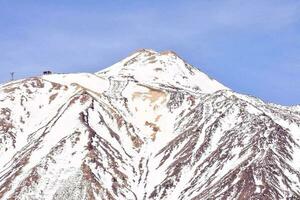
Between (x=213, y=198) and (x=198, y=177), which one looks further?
(x=198, y=177)

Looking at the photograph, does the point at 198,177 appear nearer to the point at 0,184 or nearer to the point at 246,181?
the point at 246,181

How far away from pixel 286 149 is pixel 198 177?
21.0m

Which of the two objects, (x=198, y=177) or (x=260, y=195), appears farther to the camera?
(x=198, y=177)

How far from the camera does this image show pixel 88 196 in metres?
190

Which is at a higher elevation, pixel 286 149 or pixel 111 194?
pixel 286 149

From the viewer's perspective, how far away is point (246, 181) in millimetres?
180125

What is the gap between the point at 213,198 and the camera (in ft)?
586

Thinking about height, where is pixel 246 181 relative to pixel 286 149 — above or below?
below

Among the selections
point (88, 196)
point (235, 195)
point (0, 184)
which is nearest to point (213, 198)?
point (235, 195)

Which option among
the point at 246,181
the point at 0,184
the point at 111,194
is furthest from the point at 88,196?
the point at 246,181

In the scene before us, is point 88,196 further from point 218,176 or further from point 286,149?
point 286,149

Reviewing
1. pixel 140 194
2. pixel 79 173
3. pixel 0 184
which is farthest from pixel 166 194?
pixel 0 184

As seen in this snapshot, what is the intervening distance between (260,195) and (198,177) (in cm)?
2429

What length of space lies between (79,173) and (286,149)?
155ft
